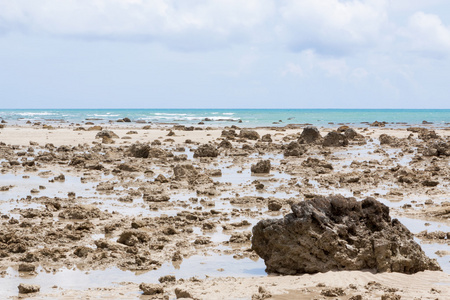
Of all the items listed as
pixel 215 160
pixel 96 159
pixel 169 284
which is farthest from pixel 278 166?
pixel 169 284

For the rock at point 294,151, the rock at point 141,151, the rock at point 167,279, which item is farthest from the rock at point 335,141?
the rock at point 167,279

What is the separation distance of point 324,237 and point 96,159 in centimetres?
1461

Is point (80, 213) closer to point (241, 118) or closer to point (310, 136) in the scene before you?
point (310, 136)

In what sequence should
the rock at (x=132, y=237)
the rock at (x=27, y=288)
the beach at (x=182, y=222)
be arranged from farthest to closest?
the rock at (x=132, y=237), the beach at (x=182, y=222), the rock at (x=27, y=288)

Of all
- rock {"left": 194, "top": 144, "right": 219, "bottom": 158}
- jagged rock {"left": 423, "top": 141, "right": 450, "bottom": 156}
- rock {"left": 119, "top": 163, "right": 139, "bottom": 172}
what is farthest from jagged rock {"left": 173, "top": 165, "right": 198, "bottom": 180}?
jagged rock {"left": 423, "top": 141, "right": 450, "bottom": 156}

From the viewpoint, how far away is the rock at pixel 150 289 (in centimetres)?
632

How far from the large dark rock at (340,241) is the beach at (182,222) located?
0.51 feet

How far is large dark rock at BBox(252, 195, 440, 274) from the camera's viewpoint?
7070mm

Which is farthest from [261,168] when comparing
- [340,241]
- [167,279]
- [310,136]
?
[310,136]

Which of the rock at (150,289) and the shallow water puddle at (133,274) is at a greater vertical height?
the rock at (150,289)

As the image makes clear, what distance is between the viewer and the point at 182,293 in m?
6.20

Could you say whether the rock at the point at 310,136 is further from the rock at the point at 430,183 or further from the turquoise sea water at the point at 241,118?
the turquoise sea water at the point at 241,118

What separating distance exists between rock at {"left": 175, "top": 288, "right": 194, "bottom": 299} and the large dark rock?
1537 millimetres

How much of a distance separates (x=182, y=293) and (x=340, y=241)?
2.22m
